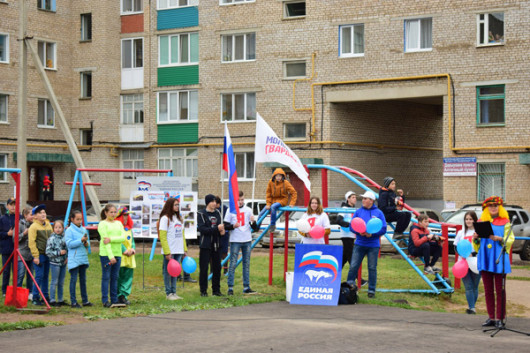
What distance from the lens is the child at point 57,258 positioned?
14.2m

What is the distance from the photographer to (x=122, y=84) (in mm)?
43781

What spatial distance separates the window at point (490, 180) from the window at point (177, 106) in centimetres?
1460

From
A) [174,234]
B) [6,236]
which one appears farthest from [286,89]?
[6,236]

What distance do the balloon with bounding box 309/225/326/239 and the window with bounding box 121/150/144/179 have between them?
95.1ft

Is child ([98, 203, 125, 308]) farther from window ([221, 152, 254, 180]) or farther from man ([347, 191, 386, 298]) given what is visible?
window ([221, 152, 254, 180])

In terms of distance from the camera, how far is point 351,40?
37406mm

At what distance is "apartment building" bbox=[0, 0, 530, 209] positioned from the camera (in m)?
34.3

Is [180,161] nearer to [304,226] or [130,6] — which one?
[130,6]

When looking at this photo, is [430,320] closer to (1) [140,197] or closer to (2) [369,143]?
(1) [140,197]

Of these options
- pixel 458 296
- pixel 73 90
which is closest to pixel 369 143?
pixel 73 90

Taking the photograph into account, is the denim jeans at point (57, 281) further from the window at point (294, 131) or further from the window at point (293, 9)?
the window at point (293, 9)

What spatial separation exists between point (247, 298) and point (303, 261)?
117cm

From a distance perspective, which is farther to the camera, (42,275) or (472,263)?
(42,275)

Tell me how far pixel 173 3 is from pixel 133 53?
338cm
